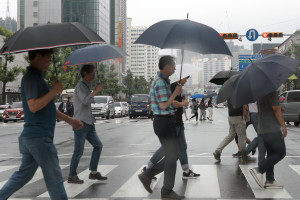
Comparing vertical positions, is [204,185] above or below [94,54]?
below

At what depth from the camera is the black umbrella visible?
19.0 ft

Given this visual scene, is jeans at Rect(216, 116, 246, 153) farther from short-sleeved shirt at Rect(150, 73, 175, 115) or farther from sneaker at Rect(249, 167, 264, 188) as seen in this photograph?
short-sleeved shirt at Rect(150, 73, 175, 115)

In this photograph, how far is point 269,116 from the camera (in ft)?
20.6

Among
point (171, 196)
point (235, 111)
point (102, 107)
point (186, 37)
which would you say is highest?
point (186, 37)

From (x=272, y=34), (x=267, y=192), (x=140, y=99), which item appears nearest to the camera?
(x=267, y=192)

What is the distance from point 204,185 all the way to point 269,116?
147cm

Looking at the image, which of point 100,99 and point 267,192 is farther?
point 100,99

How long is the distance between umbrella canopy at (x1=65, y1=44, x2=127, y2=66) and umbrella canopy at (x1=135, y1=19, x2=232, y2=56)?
1299 mm

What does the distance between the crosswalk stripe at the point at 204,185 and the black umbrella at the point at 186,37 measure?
1963 mm

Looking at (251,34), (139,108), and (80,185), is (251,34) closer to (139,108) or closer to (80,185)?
(139,108)

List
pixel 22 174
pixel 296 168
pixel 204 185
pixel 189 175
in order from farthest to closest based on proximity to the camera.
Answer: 1. pixel 296 168
2. pixel 189 175
3. pixel 204 185
4. pixel 22 174

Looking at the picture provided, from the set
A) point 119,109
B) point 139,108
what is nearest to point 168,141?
point 139,108

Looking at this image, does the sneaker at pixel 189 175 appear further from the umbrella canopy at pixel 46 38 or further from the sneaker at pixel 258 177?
the umbrella canopy at pixel 46 38

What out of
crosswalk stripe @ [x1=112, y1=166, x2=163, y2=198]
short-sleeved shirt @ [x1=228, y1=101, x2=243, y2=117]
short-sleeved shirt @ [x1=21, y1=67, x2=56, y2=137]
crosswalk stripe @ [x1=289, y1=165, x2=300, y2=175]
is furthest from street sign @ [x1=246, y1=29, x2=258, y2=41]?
short-sleeved shirt @ [x1=21, y1=67, x2=56, y2=137]
